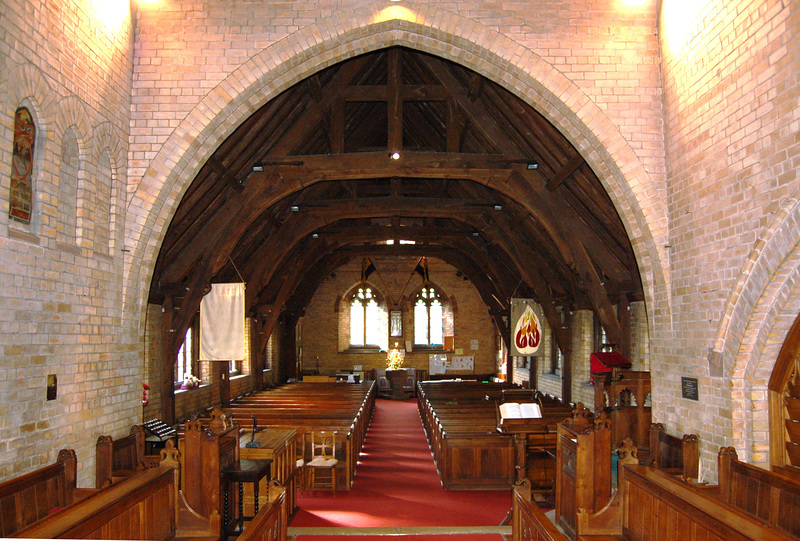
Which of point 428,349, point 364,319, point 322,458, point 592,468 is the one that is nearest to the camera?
point 592,468

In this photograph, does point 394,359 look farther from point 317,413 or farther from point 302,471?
point 302,471

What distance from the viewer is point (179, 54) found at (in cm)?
641

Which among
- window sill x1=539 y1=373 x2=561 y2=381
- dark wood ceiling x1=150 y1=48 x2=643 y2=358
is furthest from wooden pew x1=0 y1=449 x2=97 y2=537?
window sill x1=539 y1=373 x2=561 y2=381

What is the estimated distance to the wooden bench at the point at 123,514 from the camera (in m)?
3.29

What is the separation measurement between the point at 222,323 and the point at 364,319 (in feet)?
38.2

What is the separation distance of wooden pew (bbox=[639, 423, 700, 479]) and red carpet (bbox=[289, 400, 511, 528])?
1750 mm

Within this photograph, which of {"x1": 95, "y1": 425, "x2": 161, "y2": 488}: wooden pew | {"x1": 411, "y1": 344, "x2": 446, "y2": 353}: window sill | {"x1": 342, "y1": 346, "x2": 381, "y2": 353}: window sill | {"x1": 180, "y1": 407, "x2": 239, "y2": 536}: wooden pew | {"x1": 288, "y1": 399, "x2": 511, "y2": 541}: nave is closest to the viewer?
{"x1": 180, "y1": 407, "x2": 239, "y2": 536}: wooden pew

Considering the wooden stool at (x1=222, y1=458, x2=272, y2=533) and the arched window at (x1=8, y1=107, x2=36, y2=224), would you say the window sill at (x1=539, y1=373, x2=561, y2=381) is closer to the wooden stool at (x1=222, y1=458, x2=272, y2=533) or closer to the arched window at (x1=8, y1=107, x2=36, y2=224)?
the wooden stool at (x1=222, y1=458, x2=272, y2=533)

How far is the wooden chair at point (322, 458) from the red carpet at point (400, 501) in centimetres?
14

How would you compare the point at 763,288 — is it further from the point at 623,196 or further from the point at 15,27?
the point at 15,27

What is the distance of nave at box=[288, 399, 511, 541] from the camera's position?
589cm

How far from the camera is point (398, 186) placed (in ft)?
36.1

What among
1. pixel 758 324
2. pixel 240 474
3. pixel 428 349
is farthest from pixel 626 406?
pixel 428 349

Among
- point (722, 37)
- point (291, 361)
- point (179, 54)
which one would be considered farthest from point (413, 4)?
point (291, 361)
